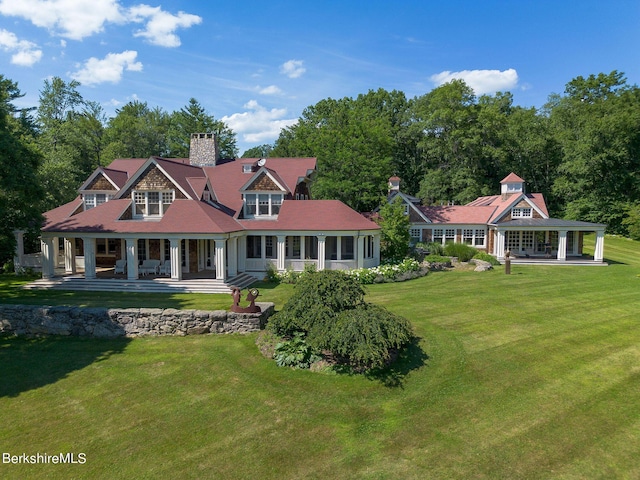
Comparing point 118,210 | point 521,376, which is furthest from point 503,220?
point 118,210

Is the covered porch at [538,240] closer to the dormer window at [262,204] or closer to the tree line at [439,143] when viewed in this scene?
the tree line at [439,143]

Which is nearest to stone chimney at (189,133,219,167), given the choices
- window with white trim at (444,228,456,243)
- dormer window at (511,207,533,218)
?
window with white trim at (444,228,456,243)

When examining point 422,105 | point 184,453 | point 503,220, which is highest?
point 422,105

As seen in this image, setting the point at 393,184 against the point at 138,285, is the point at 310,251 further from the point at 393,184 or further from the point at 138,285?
the point at 393,184

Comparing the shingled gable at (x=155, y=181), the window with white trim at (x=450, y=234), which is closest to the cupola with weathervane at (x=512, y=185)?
the window with white trim at (x=450, y=234)

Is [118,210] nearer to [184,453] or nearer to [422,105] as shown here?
[184,453]

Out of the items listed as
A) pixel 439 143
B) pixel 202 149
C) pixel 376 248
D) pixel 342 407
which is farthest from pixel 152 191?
pixel 439 143

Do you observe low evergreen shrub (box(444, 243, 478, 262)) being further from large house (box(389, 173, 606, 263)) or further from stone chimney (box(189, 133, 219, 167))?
stone chimney (box(189, 133, 219, 167))
